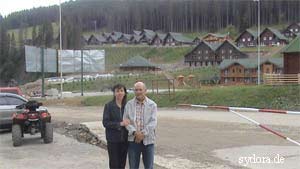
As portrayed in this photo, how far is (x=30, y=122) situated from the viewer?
13.6 meters

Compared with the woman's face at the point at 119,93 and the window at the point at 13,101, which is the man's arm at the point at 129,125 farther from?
the window at the point at 13,101

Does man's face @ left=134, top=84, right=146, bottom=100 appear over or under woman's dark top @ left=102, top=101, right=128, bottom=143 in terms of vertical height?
over

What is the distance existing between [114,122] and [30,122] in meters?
7.15

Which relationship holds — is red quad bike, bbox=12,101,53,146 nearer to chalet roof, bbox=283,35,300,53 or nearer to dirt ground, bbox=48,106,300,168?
dirt ground, bbox=48,106,300,168

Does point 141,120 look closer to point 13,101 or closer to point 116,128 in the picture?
point 116,128

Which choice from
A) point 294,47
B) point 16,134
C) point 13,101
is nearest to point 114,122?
point 16,134

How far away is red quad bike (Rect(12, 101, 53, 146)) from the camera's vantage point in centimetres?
1340

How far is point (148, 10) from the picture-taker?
631 ft

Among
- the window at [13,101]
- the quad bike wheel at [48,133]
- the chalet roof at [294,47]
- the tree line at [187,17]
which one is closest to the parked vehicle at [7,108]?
the window at [13,101]

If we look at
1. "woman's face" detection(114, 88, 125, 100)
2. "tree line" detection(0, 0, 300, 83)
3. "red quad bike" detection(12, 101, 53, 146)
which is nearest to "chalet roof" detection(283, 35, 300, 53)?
"red quad bike" detection(12, 101, 53, 146)

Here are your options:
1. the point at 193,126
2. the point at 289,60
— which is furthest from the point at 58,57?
the point at 193,126

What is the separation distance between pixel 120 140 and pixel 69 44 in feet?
479

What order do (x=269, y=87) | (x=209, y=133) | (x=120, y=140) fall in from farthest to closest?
(x=269, y=87) → (x=209, y=133) → (x=120, y=140)

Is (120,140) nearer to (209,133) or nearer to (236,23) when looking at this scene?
(209,133)
